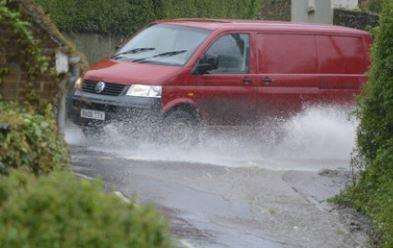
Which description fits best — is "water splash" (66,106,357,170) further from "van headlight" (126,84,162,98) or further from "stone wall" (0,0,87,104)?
"stone wall" (0,0,87,104)

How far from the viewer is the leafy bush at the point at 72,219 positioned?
5.14m

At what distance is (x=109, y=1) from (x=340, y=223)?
11.5 m

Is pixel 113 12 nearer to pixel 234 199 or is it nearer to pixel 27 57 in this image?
pixel 234 199

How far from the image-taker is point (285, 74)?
1689 centimetres

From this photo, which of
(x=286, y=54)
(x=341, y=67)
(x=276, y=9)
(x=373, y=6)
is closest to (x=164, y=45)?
(x=286, y=54)

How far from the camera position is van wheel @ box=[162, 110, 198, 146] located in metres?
15.6

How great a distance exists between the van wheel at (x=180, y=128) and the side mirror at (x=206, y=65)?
24.3 inches

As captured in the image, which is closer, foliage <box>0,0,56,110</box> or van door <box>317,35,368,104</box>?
foliage <box>0,0,56,110</box>

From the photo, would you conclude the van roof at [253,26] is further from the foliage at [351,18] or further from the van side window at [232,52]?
the foliage at [351,18]

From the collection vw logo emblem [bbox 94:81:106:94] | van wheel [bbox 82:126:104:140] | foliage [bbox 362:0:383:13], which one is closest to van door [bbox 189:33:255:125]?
vw logo emblem [bbox 94:81:106:94]

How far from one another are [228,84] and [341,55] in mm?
2211

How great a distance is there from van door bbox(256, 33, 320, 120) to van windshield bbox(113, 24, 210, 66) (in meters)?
0.98

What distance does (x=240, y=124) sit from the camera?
54.0 ft

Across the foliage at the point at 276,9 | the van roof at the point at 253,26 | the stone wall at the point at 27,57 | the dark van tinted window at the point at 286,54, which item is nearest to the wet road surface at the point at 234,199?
the stone wall at the point at 27,57
